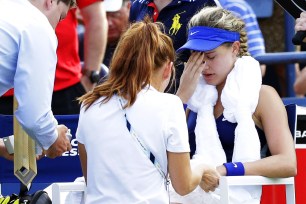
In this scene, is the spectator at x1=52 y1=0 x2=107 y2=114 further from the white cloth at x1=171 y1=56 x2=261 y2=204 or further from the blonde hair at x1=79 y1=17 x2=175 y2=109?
the blonde hair at x1=79 y1=17 x2=175 y2=109

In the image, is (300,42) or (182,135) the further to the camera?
(300,42)

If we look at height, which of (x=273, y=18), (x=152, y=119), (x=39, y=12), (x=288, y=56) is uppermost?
(x=39, y=12)

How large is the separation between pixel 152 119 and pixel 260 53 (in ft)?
9.42

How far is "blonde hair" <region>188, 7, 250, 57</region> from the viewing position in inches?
208

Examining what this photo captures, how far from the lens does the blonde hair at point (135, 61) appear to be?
15.0ft

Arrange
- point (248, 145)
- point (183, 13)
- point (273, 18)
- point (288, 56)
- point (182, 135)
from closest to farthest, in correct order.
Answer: point (182, 135) → point (248, 145) → point (183, 13) → point (288, 56) → point (273, 18)

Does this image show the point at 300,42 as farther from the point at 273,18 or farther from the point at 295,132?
the point at 273,18

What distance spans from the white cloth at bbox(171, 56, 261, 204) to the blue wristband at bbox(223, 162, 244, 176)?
0.24 feet

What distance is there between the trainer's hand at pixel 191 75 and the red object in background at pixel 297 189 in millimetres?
605

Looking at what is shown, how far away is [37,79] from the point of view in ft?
15.1

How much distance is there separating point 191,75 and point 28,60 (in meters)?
1.00

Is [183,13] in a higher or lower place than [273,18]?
higher

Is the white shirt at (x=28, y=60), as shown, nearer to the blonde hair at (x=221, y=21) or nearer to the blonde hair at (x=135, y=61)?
the blonde hair at (x=135, y=61)

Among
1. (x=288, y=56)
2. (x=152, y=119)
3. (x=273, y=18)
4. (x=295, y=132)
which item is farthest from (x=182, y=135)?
(x=273, y=18)
